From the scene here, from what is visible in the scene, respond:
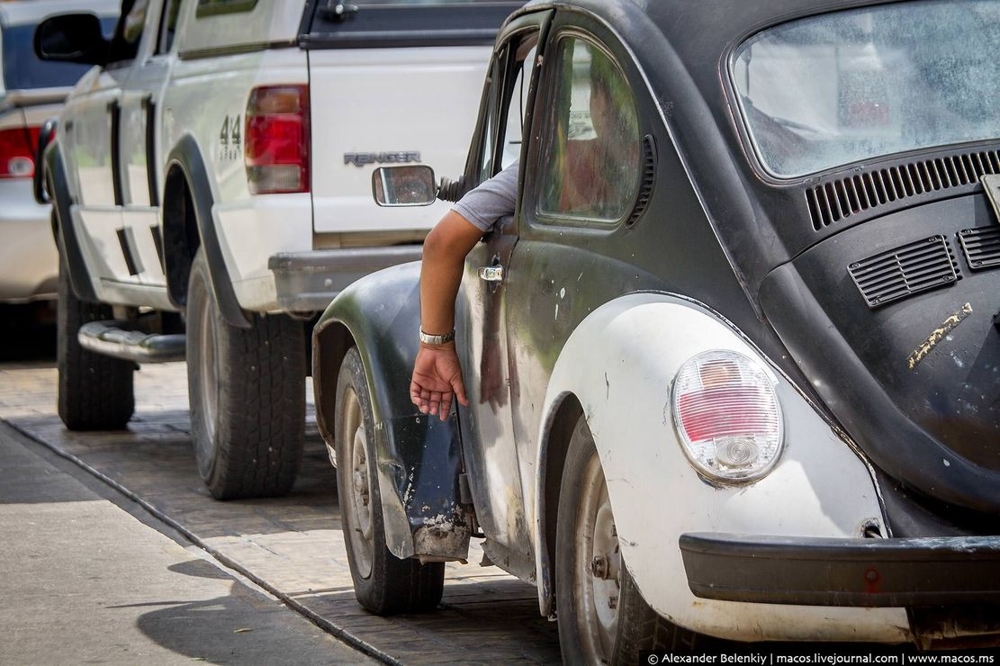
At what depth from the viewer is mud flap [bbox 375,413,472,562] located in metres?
5.25

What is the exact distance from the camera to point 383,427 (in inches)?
211

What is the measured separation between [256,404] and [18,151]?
5.58 metres

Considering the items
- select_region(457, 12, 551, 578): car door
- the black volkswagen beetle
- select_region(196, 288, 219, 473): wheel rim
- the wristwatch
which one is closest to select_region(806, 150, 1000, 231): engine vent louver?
the black volkswagen beetle

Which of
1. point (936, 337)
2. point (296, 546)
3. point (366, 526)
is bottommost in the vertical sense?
point (296, 546)

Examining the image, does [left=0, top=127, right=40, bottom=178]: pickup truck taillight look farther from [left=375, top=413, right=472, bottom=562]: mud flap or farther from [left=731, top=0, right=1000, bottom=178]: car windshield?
[left=731, top=0, right=1000, bottom=178]: car windshield

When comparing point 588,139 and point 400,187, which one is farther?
point 400,187

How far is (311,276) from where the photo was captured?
7254 mm

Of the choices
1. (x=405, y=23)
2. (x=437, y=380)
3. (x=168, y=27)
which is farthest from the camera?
(x=168, y=27)

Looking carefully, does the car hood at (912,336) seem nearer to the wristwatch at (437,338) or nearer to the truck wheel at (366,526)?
the wristwatch at (437,338)

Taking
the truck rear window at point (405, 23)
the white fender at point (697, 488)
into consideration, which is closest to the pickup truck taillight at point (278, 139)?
the truck rear window at point (405, 23)

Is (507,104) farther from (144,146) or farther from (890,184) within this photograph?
(144,146)

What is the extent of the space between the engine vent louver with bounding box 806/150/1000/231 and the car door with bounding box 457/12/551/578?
114 cm

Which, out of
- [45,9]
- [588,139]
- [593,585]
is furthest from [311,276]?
[45,9]

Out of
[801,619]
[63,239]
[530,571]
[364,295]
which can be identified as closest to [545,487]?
[530,571]
